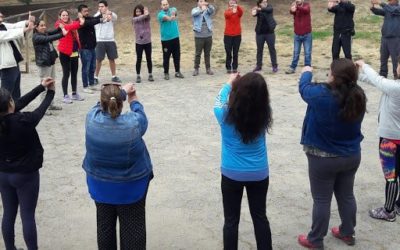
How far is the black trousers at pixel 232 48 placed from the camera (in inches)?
424

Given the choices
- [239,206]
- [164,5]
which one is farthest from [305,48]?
[239,206]

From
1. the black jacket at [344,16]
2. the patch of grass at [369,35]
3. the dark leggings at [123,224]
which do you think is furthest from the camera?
the patch of grass at [369,35]

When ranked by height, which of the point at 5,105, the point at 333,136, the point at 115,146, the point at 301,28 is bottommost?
the point at 301,28

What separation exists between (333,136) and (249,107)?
779 mm

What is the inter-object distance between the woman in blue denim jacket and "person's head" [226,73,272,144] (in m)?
0.60

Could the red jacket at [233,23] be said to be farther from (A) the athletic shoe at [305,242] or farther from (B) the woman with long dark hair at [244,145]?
(B) the woman with long dark hair at [244,145]

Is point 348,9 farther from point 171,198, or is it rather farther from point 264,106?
point 264,106

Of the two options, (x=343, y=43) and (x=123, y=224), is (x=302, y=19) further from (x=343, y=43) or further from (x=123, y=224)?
(x=123, y=224)

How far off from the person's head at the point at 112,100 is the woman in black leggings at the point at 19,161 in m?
0.68

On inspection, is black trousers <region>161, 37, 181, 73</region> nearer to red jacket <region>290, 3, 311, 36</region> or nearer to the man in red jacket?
the man in red jacket

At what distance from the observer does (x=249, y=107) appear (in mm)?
3277

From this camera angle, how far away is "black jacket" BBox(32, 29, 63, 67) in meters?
7.60

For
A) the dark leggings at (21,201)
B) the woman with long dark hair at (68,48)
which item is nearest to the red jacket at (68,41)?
the woman with long dark hair at (68,48)

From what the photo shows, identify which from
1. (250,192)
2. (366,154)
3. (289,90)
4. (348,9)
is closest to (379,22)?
(348,9)
